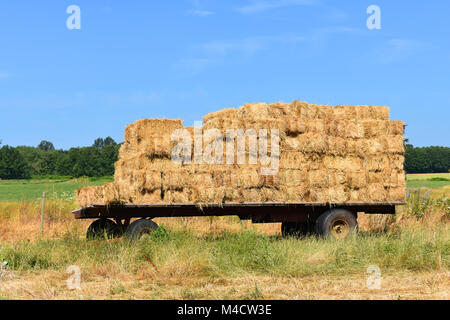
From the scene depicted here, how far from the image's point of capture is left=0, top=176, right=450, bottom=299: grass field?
6.87 metres

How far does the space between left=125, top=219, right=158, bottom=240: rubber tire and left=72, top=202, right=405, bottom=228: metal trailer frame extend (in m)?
0.22

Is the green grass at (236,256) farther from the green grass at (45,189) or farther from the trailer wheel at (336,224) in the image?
the green grass at (45,189)

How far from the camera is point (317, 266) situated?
27.1ft

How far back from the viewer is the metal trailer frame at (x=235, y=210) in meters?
10.3

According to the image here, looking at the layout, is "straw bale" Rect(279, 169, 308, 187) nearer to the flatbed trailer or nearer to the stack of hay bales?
the stack of hay bales

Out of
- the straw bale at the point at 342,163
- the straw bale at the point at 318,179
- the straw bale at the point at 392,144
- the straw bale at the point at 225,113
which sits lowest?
the straw bale at the point at 318,179

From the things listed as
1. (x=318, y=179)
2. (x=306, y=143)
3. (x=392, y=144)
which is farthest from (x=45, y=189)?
(x=392, y=144)

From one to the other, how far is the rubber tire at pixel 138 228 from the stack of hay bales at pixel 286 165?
0.45 m

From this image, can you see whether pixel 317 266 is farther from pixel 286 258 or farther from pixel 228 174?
pixel 228 174

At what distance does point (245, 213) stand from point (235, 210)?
0.34 metres

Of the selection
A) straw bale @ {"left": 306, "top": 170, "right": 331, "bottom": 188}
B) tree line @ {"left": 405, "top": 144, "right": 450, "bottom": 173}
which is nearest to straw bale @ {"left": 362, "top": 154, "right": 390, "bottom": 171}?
straw bale @ {"left": 306, "top": 170, "right": 331, "bottom": 188}

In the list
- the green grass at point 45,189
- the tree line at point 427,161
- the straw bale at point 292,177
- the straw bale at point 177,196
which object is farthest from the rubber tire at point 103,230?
the tree line at point 427,161

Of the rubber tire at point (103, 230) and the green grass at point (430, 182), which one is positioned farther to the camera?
the green grass at point (430, 182)
